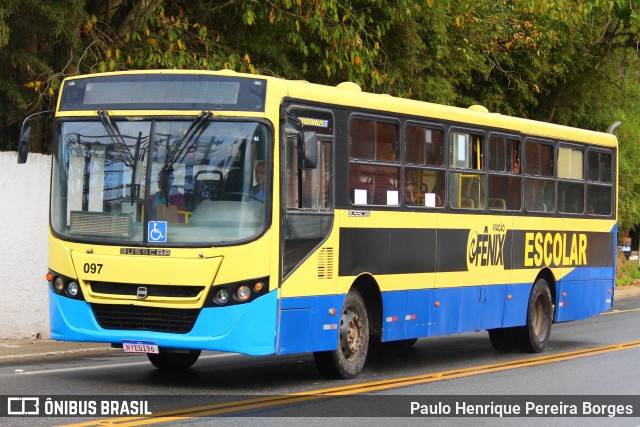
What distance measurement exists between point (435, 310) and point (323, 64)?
18.2 ft

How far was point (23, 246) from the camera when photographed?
56.0ft

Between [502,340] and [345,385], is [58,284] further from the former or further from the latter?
[502,340]

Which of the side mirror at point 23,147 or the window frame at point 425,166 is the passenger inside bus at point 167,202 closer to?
the side mirror at point 23,147

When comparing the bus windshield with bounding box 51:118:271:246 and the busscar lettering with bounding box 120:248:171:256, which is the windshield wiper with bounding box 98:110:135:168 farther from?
the busscar lettering with bounding box 120:248:171:256

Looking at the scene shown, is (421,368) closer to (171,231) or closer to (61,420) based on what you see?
(171,231)

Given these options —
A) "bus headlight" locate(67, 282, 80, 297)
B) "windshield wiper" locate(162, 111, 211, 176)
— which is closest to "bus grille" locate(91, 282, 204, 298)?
"bus headlight" locate(67, 282, 80, 297)

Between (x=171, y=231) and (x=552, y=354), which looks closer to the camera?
(x=171, y=231)

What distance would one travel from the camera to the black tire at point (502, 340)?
17.8 m

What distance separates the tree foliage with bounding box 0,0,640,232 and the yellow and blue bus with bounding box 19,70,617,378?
13.5 ft

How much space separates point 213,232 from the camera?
38.5ft

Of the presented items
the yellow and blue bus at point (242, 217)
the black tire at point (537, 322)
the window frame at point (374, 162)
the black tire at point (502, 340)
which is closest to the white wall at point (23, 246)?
the yellow and blue bus at point (242, 217)

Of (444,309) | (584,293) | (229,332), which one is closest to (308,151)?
(229,332)

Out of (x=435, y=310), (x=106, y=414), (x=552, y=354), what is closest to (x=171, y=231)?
(x=106, y=414)

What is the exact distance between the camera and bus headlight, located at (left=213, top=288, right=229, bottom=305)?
11.6 m
